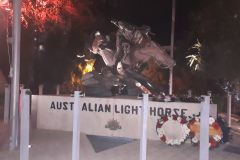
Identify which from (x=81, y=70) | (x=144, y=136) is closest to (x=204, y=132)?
(x=144, y=136)

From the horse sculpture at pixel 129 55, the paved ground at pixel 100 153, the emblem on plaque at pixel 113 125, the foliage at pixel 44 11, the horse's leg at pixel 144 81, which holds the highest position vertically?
the foliage at pixel 44 11

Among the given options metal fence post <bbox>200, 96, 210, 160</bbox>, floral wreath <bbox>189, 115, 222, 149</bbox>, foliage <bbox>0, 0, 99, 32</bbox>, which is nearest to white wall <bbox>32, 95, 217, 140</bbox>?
floral wreath <bbox>189, 115, 222, 149</bbox>

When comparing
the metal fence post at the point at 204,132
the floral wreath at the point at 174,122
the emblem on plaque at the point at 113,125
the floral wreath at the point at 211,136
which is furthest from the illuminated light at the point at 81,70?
the metal fence post at the point at 204,132

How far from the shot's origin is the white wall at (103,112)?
868cm

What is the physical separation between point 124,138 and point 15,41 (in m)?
4.59

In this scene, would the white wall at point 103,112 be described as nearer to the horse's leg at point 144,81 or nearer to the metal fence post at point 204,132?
the horse's leg at point 144,81

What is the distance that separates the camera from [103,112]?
9195mm

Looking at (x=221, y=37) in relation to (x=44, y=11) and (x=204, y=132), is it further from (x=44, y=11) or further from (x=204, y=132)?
(x=204, y=132)

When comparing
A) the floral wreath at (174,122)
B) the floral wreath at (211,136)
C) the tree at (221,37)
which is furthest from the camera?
the tree at (221,37)

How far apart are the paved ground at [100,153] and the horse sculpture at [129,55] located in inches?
133

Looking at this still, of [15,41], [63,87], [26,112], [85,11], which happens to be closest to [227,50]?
[85,11]

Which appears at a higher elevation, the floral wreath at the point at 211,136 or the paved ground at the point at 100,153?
the floral wreath at the point at 211,136

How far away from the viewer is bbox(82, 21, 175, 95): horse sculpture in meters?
10.9

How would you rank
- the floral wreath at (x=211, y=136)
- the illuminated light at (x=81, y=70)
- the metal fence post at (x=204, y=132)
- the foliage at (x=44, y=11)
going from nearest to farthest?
the metal fence post at (x=204, y=132) → the floral wreath at (x=211, y=136) → the foliage at (x=44, y=11) → the illuminated light at (x=81, y=70)
